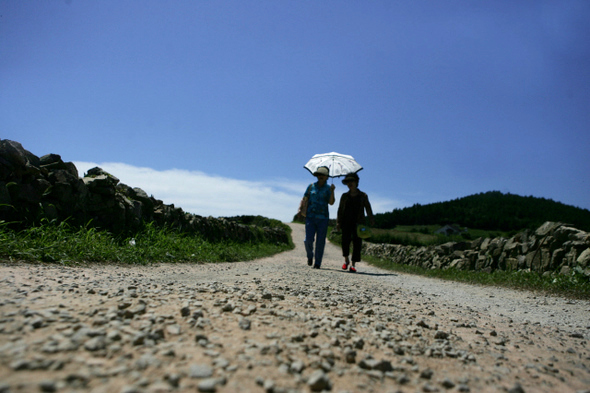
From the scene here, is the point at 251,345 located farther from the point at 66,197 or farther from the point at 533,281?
the point at 533,281

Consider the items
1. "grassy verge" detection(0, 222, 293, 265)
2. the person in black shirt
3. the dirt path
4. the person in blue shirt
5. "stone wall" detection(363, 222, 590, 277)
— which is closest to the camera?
the dirt path

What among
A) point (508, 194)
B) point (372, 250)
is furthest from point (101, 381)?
point (508, 194)

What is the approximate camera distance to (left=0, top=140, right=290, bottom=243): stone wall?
602cm

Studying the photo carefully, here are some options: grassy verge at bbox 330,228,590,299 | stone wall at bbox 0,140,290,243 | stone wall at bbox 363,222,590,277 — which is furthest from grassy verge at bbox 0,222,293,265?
stone wall at bbox 363,222,590,277

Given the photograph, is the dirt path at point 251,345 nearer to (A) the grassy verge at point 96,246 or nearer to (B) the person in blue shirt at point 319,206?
(A) the grassy verge at point 96,246

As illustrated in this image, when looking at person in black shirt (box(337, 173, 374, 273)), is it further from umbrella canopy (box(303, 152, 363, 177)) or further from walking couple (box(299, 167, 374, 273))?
umbrella canopy (box(303, 152, 363, 177))

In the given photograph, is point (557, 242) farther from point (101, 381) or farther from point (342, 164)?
point (101, 381)

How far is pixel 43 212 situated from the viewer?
6.41 metres

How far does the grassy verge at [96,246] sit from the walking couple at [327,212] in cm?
267

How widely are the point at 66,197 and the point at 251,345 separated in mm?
6470

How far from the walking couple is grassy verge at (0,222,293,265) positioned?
8.77ft

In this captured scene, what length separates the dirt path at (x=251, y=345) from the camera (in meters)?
1.68

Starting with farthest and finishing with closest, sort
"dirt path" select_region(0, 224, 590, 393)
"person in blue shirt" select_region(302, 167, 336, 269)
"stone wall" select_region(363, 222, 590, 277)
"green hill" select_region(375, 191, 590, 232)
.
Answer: "green hill" select_region(375, 191, 590, 232), "person in blue shirt" select_region(302, 167, 336, 269), "stone wall" select_region(363, 222, 590, 277), "dirt path" select_region(0, 224, 590, 393)

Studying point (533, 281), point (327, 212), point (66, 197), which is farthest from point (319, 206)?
point (66, 197)
